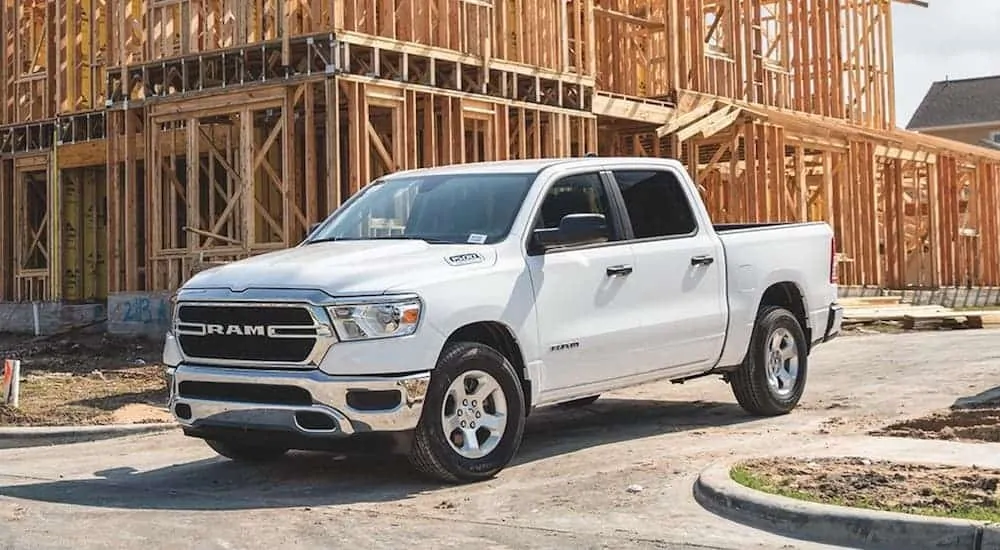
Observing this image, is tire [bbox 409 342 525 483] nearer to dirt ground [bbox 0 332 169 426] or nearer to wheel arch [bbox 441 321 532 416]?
wheel arch [bbox 441 321 532 416]

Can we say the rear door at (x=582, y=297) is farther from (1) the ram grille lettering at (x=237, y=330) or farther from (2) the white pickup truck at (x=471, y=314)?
(1) the ram grille lettering at (x=237, y=330)

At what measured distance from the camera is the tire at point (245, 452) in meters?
8.47

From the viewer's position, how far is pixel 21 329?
21859mm

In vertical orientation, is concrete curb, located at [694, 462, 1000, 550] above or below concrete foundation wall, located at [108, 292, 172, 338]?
below

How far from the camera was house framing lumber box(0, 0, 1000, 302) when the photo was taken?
16.8m

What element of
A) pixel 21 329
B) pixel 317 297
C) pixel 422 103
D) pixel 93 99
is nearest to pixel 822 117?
pixel 422 103

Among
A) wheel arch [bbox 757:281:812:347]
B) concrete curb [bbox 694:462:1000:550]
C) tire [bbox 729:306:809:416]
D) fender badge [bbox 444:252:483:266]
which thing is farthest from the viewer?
wheel arch [bbox 757:281:812:347]

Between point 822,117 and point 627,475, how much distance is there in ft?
75.4

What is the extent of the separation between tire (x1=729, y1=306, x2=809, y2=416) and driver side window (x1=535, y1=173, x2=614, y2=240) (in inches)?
76.6

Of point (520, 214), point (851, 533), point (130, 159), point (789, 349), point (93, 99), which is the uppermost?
point (93, 99)

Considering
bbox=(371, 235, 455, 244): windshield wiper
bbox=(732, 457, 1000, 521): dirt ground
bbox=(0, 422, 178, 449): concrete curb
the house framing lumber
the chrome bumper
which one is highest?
the house framing lumber

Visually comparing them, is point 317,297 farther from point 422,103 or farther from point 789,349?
point 422,103

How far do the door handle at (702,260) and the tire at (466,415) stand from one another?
→ 2.09 metres

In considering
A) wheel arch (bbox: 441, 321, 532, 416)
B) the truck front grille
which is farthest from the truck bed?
the truck front grille
